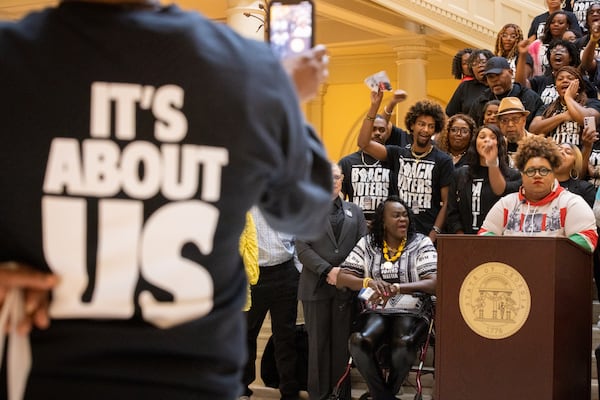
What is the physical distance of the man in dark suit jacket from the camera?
6.88 m

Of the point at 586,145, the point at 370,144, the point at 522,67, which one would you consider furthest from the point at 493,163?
the point at 522,67

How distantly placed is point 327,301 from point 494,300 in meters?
1.71

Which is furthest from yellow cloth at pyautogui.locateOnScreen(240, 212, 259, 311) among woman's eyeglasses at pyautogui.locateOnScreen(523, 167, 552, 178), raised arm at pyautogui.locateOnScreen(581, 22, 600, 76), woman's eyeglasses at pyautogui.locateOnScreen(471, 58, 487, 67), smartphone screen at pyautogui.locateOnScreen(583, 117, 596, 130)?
raised arm at pyautogui.locateOnScreen(581, 22, 600, 76)

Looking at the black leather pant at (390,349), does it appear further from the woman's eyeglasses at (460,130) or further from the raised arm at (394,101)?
the woman's eyeglasses at (460,130)

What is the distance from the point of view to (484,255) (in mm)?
5578

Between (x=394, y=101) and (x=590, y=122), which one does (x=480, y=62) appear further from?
(x=394, y=101)

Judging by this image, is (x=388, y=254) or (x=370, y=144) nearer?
(x=388, y=254)

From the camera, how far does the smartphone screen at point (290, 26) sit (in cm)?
178

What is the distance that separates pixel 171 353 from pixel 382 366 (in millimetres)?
5233

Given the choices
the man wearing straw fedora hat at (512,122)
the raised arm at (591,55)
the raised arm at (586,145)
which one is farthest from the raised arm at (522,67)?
the raised arm at (586,145)

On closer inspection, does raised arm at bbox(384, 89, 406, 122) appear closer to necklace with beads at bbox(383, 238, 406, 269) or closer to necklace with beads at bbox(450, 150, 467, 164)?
necklace with beads at bbox(450, 150, 467, 164)

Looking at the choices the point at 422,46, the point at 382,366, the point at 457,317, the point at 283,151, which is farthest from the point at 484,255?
the point at 422,46

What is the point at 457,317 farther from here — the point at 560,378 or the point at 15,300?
the point at 15,300

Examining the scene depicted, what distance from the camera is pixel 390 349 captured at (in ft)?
21.1
